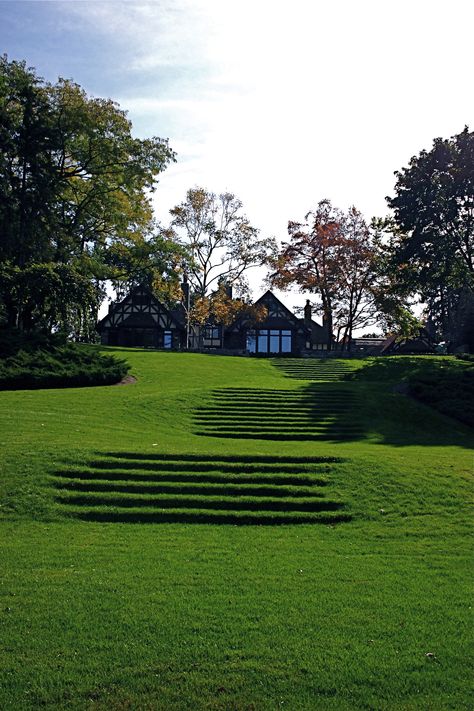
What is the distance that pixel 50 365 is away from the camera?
82.9 feet

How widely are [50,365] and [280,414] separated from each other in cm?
944

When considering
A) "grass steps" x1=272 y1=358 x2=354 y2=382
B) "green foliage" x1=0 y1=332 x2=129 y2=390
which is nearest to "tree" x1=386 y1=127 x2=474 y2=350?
"grass steps" x1=272 y1=358 x2=354 y2=382

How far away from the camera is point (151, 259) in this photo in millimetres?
39062

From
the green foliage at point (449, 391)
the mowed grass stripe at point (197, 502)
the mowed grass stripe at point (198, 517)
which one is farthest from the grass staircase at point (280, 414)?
the mowed grass stripe at point (198, 517)

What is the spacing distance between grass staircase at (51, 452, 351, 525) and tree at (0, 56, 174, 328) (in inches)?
749

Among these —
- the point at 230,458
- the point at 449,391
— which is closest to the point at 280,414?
the point at 449,391

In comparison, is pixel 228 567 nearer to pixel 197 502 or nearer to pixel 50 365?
Answer: pixel 197 502

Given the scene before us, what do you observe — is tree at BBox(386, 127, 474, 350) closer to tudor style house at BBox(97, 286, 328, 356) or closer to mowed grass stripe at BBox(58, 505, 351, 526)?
tudor style house at BBox(97, 286, 328, 356)

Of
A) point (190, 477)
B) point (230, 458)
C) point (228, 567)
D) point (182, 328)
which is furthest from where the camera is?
point (182, 328)

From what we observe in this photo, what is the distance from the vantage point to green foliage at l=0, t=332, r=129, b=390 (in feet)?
78.2

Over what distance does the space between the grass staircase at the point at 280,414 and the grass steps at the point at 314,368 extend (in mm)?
7062

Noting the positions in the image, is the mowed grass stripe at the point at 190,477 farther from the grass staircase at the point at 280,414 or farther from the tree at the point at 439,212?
the tree at the point at 439,212

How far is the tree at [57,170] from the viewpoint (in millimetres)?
33281

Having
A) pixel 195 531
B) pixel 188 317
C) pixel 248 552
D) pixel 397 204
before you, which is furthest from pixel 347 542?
pixel 188 317
